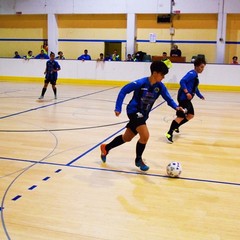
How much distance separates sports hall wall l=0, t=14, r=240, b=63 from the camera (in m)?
20.0

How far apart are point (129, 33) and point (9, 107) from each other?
10764mm

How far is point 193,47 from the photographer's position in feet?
67.1

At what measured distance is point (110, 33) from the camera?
21.4 meters

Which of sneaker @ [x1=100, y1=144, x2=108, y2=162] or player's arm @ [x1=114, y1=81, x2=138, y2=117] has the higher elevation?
player's arm @ [x1=114, y1=81, x2=138, y2=117]

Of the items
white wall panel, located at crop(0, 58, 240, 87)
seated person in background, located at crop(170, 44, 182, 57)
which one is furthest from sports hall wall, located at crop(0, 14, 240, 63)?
white wall panel, located at crop(0, 58, 240, 87)

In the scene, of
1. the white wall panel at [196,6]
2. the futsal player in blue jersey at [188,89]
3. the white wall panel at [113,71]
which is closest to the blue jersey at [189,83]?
the futsal player in blue jersey at [188,89]

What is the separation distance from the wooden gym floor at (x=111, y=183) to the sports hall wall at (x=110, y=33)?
1181cm

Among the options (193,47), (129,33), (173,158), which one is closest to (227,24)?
(193,47)

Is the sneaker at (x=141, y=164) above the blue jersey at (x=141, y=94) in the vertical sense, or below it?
below

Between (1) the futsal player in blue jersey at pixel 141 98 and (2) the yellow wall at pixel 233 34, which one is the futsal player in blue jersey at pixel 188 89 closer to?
(1) the futsal player in blue jersey at pixel 141 98

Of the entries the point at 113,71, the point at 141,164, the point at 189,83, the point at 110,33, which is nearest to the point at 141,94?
the point at 141,164

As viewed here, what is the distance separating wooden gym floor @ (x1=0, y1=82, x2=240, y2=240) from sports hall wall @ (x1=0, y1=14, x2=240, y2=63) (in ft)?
38.8

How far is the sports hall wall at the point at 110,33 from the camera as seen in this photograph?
19953 mm

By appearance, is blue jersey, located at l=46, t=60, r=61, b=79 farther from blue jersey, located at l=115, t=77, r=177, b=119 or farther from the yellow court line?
blue jersey, located at l=115, t=77, r=177, b=119
